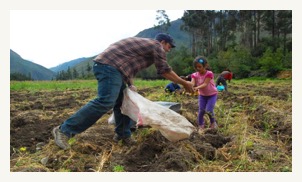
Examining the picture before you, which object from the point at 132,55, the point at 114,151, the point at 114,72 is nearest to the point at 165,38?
the point at 132,55

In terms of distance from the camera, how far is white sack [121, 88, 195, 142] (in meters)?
3.53

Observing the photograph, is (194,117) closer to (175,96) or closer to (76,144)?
(76,144)

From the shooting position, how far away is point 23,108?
738 cm

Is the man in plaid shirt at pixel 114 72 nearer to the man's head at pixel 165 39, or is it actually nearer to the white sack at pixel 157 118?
the man's head at pixel 165 39

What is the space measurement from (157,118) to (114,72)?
2.15 ft

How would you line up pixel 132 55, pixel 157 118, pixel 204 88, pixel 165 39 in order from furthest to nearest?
pixel 204 88 < pixel 165 39 < pixel 132 55 < pixel 157 118

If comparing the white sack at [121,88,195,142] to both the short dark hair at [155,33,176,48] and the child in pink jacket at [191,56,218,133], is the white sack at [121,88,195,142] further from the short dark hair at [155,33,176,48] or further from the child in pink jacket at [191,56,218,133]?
the child in pink jacket at [191,56,218,133]

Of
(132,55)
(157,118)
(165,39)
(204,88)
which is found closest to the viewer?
(157,118)

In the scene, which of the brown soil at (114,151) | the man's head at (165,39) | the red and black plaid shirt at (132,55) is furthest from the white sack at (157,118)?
the man's head at (165,39)

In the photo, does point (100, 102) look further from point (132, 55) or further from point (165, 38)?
point (165, 38)

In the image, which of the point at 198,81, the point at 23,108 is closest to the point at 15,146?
the point at 198,81

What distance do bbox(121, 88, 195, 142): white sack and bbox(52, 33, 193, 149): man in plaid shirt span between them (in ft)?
0.63

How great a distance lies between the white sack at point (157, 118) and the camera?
3.53 m

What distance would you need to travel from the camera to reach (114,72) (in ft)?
11.8
